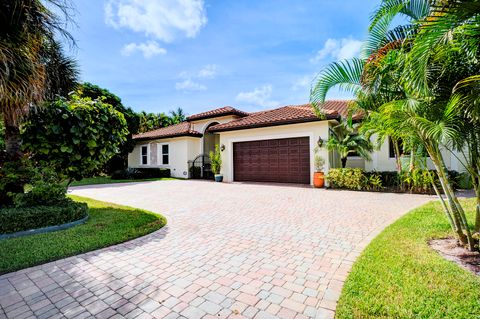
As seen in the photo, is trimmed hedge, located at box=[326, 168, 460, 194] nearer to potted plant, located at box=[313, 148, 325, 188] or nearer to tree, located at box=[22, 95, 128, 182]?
potted plant, located at box=[313, 148, 325, 188]

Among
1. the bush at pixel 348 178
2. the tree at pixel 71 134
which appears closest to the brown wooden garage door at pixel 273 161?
the bush at pixel 348 178

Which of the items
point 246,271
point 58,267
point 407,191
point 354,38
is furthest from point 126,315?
point 407,191

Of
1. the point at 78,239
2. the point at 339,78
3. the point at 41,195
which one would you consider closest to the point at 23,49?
the point at 41,195

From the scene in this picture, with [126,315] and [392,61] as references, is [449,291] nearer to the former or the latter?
[392,61]

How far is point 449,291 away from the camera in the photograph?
110 inches

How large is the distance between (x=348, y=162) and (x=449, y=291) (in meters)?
12.9

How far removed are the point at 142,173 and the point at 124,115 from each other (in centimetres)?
562

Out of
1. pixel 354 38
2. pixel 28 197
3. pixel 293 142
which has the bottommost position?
pixel 28 197

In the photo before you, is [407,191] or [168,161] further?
[168,161]

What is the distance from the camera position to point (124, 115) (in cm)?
2145

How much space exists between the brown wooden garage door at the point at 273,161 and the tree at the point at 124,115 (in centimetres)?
1111

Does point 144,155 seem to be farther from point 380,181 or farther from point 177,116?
point 380,181

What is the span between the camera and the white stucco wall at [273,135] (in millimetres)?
13008

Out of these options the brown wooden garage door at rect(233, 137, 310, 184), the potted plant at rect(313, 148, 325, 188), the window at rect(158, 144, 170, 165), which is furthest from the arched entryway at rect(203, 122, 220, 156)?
the potted plant at rect(313, 148, 325, 188)
